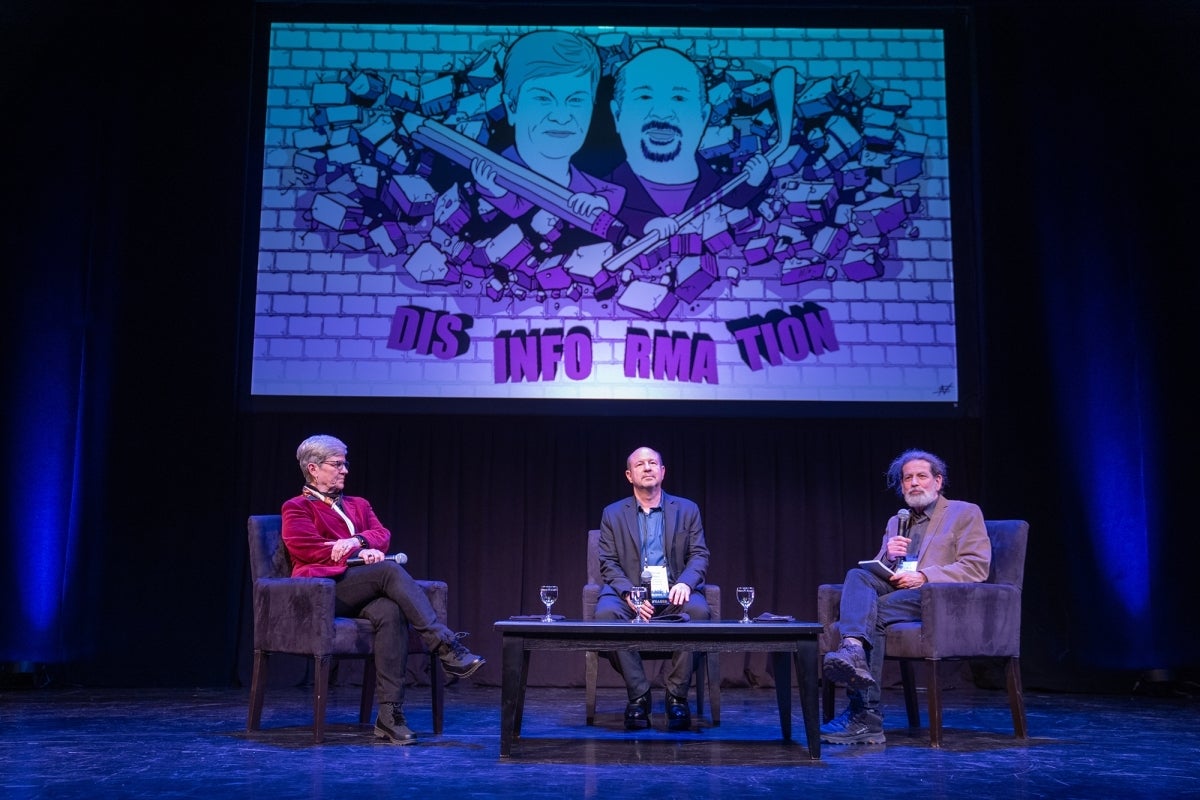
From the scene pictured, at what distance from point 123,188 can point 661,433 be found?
11.1 ft

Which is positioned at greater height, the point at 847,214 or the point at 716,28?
the point at 716,28

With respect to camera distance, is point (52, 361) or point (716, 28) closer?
point (52, 361)

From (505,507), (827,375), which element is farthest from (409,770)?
(827,375)

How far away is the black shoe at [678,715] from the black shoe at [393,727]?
1.01 m

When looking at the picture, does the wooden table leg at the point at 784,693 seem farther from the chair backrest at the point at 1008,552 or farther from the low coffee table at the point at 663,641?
the chair backrest at the point at 1008,552

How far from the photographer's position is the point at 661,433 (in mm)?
6004

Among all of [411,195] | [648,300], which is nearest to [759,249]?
[648,300]

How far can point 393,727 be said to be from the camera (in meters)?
3.79

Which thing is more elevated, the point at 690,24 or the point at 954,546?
the point at 690,24

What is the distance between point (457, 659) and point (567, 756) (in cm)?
61

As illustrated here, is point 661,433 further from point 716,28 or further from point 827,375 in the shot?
point 716,28

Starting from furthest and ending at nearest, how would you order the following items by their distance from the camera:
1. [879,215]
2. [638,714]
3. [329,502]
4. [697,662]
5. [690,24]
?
[690,24], [879,215], [697,662], [329,502], [638,714]

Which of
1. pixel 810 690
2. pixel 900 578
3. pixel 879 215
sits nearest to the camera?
pixel 810 690

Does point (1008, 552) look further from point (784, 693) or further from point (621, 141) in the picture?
point (621, 141)
